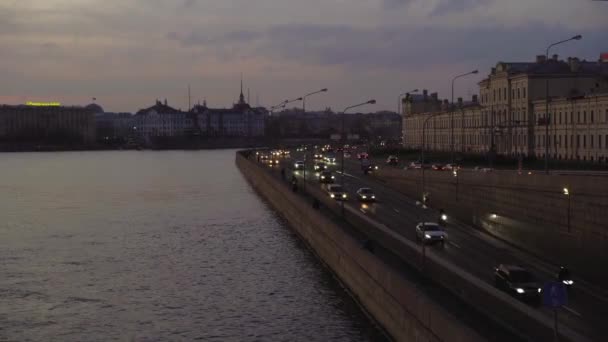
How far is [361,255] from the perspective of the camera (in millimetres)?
26828

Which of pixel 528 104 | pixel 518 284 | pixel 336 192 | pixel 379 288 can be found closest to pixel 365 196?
pixel 336 192

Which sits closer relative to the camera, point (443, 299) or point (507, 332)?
point (507, 332)

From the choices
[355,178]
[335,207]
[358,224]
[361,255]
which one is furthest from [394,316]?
[355,178]

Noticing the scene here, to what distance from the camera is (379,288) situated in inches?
941

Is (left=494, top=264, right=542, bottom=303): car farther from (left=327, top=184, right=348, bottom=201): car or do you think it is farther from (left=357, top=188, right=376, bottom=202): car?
(left=327, top=184, right=348, bottom=201): car

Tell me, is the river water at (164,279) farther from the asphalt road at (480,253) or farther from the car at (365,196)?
the car at (365,196)

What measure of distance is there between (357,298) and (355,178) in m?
46.8

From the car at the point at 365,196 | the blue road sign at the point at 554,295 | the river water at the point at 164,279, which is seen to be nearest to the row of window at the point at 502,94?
the car at the point at 365,196

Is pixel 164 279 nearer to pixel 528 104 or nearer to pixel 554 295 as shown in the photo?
pixel 554 295

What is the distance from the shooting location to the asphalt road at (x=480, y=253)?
20.7 meters

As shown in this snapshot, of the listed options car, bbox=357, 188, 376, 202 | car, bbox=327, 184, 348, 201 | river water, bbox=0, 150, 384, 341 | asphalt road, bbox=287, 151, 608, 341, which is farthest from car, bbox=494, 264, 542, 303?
car, bbox=327, 184, 348, 201

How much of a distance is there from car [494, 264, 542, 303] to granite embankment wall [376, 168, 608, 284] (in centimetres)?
427

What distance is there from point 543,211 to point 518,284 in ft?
51.8

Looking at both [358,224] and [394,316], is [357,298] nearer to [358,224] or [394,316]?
[394,316]
